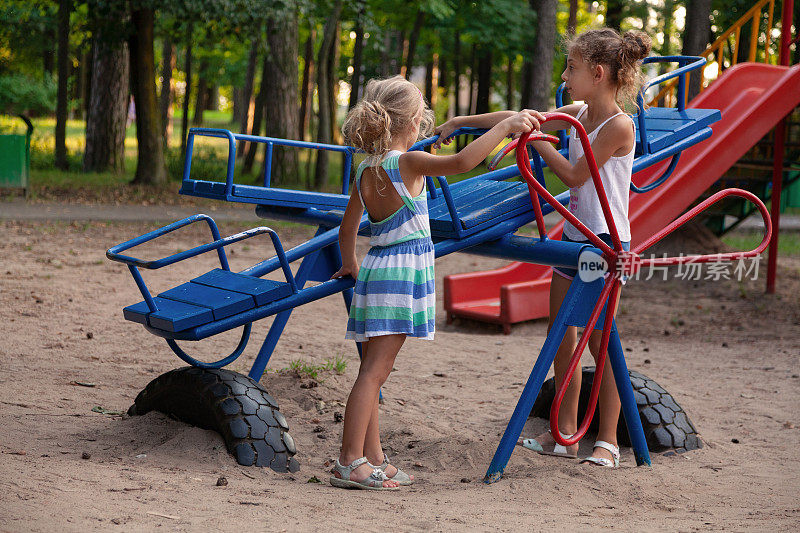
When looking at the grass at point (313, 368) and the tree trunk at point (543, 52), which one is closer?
the grass at point (313, 368)

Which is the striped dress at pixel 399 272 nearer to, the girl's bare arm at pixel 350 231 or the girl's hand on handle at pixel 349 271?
the girl's bare arm at pixel 350 231

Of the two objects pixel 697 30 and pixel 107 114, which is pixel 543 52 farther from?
pixel 107 114

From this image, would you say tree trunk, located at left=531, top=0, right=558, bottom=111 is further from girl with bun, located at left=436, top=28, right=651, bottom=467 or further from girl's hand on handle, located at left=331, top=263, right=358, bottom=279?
girl's hand on handle, located at left=331, top=263, right=358, bottom=279

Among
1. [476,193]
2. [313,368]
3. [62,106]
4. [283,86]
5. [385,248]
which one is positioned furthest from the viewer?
[62,106]

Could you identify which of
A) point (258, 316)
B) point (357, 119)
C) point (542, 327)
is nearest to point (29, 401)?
point (258, 316)

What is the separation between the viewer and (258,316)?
328cm

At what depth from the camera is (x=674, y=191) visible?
6.73m

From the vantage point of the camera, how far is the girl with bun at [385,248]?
9.88ft

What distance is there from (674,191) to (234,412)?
177 inches

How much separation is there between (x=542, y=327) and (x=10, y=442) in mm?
4267

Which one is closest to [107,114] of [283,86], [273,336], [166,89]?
[283,86]

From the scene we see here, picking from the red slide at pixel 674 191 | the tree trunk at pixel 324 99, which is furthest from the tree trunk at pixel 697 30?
the tree trunk at pixel 324 99

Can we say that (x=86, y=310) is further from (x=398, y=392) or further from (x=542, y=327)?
(x=542, y=327)

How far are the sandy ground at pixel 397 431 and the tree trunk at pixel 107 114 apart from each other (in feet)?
29.1
